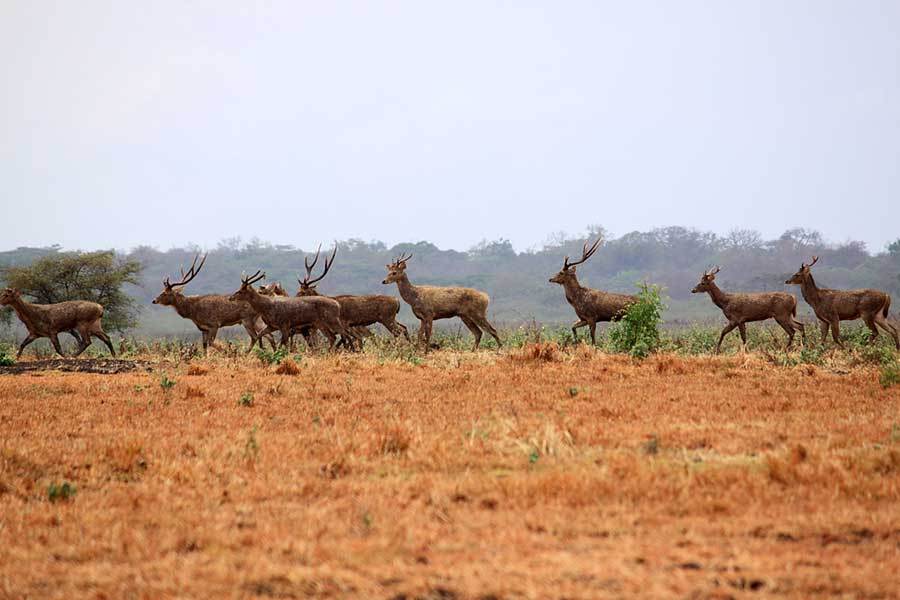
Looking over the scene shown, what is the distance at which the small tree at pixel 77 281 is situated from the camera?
33.9m

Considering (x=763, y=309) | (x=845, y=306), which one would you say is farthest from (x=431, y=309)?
(x=845, y=306)

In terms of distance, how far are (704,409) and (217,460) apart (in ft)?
18.3

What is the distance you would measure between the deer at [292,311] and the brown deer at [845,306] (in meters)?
10.9

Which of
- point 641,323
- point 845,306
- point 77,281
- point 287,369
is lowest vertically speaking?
point 287,369

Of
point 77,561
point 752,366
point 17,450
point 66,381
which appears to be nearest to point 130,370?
point 66,381

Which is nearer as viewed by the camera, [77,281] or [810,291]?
[810,291]

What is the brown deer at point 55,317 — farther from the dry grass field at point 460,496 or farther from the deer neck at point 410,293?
the dry grass field at point 460,496

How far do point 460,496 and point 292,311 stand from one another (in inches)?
572

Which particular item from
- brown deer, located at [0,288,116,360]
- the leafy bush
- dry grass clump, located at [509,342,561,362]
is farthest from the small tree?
dry grass clump, located at [509,342,561,362]

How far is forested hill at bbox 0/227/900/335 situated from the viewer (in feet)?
311

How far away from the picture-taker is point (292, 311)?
20906 millimetres

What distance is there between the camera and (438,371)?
1576 centimetres

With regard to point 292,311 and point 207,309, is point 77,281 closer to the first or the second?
point 207,309

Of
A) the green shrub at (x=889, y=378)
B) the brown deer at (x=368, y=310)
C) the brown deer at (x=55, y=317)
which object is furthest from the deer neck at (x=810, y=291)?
the brown deer at (x=55, y=317)
